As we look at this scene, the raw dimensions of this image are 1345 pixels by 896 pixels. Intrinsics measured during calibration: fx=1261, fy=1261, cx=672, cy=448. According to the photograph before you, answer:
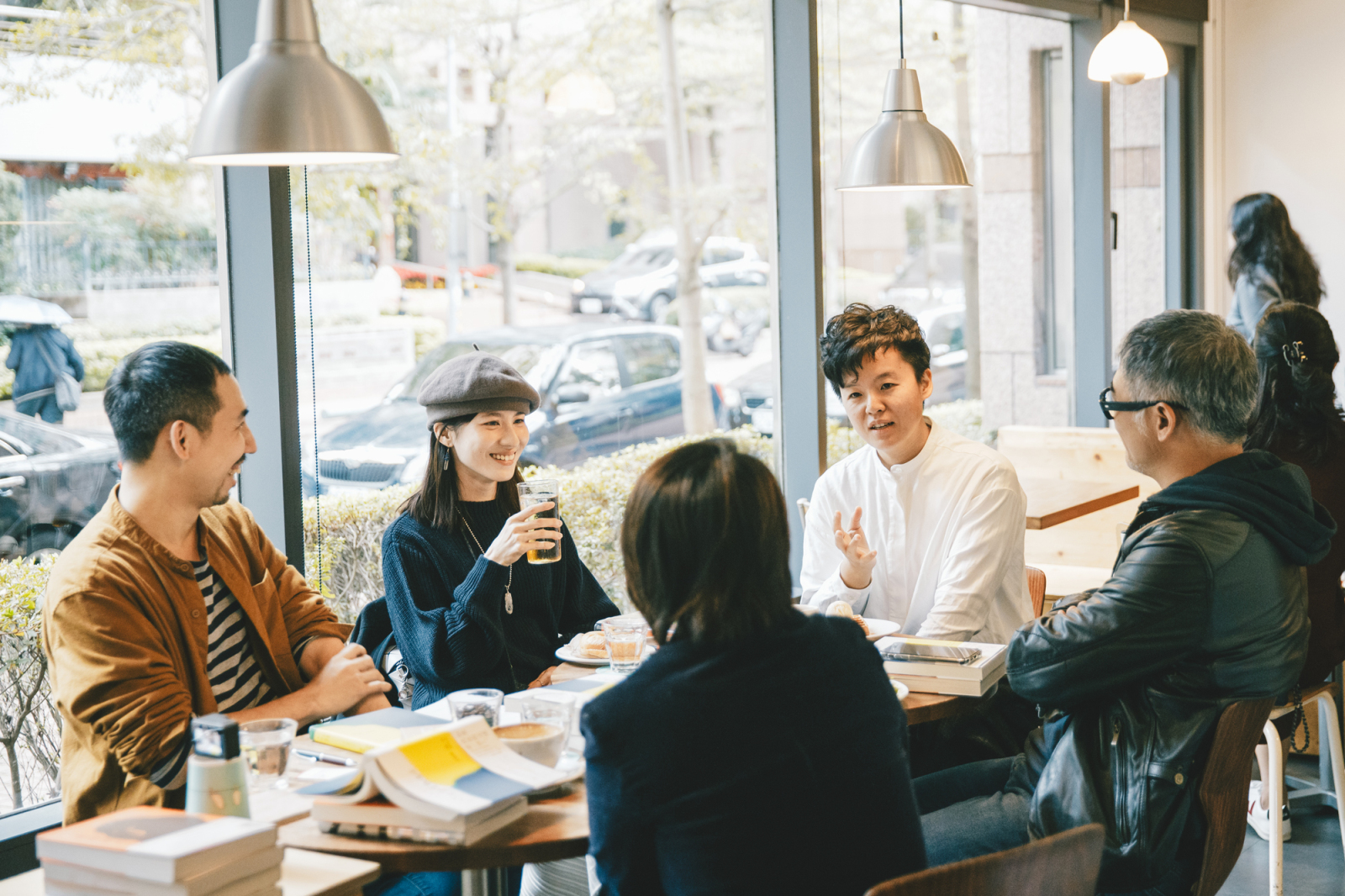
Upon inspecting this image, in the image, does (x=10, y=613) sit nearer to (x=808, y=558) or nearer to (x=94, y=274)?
(x=94, y=274)

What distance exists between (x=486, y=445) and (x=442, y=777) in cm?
108

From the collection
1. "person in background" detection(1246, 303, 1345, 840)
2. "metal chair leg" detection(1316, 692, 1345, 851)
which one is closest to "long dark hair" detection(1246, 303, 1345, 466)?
"person in background" detection(1246, 303, 1345, 840)

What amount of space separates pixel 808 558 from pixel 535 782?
1433mm

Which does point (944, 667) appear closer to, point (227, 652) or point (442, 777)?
point (442, 777)

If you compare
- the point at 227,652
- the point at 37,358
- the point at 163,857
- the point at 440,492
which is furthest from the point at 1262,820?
the point at 37,358

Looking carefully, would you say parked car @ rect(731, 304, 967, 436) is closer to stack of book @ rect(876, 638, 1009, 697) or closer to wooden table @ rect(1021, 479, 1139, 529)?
wooden table @ rect(1021, 479, 1139, 529)

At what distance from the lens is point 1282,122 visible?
239 inches

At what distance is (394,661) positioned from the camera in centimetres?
269

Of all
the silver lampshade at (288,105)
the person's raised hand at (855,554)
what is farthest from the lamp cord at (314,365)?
the person's raised hand at (855,554)

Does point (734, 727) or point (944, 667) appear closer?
point (734, 727)

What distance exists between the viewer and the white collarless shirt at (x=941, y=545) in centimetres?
270

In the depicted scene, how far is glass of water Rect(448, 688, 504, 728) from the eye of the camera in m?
1.97

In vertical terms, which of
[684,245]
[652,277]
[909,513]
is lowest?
[909,513]

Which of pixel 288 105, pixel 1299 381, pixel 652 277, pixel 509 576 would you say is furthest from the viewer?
Answer: pixel 652 277
